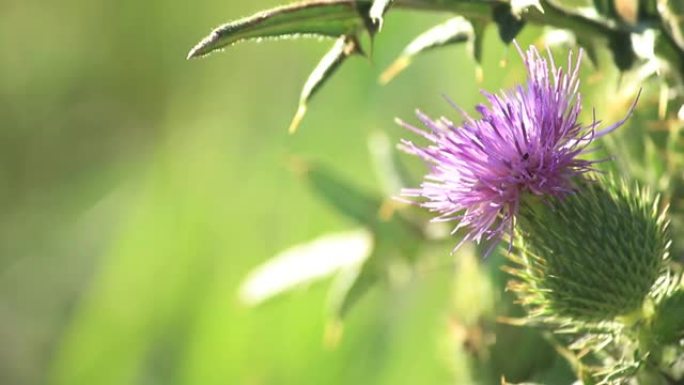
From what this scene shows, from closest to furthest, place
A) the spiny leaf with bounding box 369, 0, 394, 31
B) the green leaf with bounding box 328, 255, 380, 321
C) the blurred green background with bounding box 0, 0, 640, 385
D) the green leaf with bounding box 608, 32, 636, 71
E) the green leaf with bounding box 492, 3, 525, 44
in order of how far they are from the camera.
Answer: the spiny leaf with bounding box 369, 0, 394, 31 → the green leaf with bounding box 492, 3, 525, 44 → the green leaf with bounding box 608, 32, 636, 71 → the green leaf with bounding box 328, 255, 380, 321 → the blurred green background with bounding box 0, 0, 640, 385

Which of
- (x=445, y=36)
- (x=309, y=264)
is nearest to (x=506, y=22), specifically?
(x=445, y=36)

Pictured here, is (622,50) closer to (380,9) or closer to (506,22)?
(506,22)

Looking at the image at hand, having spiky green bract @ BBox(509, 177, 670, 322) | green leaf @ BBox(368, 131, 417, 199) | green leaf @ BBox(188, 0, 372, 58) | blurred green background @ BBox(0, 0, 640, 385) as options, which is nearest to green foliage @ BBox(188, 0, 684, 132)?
green leaf @ BBox(188, 0, 372, 58)

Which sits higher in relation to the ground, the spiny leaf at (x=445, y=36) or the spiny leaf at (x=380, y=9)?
the spiny leaf at (x=380, y=9)

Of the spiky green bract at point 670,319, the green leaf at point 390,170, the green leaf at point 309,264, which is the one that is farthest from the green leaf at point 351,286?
the spiky green bract at point 670,319

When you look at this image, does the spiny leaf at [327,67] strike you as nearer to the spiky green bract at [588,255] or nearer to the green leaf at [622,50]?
the spiky green bract at [588,255]

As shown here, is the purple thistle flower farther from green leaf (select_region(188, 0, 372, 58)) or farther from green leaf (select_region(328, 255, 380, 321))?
green leaf (select_region(328, 255, 380, 321))

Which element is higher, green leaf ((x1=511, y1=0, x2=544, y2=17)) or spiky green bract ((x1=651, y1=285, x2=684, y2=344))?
green leaf ((x1=511, y1=0, x2=544, y2=17))
